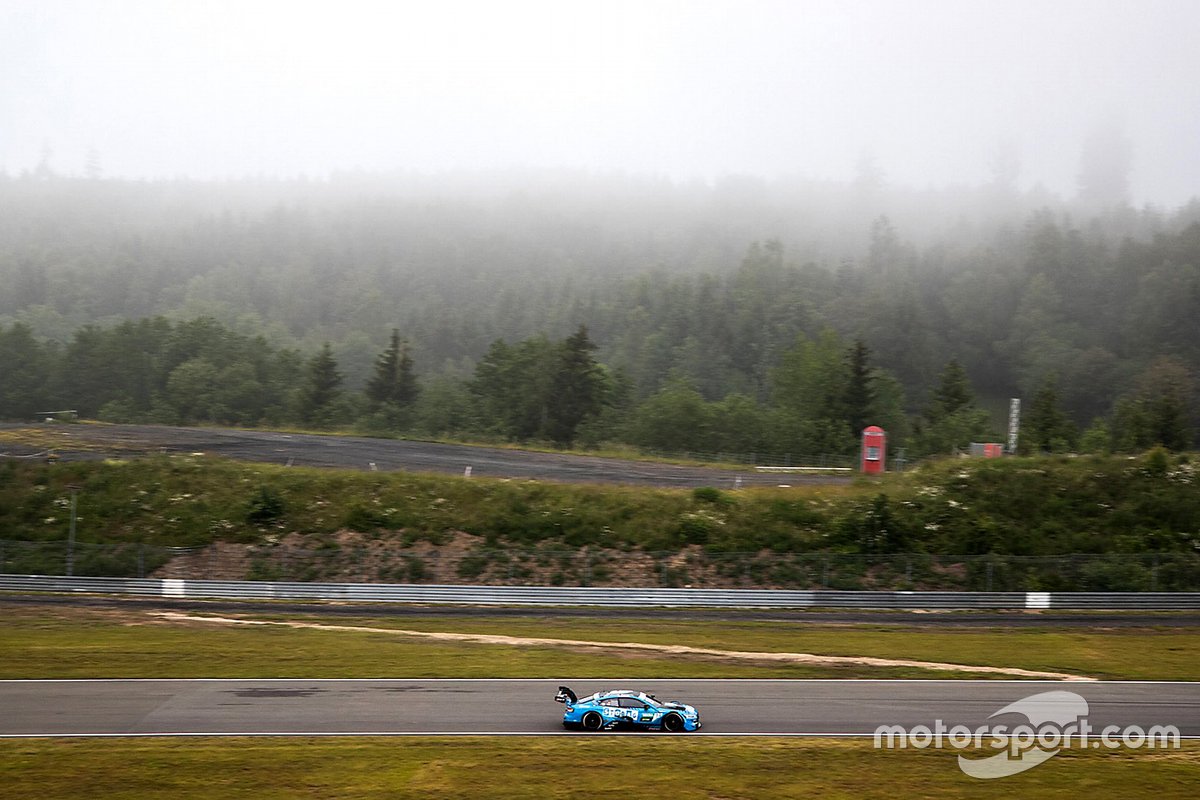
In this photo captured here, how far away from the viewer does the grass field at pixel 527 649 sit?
27.8 meters

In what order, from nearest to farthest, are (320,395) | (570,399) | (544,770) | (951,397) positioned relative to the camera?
(544,770), (570,399), (320,395), (951,397)

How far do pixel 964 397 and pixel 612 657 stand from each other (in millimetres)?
68460

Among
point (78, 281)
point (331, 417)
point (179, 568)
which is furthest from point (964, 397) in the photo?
point (78, 281)

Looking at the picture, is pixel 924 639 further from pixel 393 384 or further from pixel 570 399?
pixel 393 384

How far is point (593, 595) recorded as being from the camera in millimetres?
39500

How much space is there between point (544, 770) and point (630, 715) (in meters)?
3.20

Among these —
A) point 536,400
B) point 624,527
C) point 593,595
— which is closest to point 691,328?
point 536,400

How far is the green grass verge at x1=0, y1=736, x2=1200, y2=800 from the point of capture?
18.7 meters

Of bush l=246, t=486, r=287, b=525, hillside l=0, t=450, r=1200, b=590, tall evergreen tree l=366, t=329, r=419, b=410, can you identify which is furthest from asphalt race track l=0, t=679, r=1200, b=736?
tall evergreen tree l=366, t=329, r=419, b=410

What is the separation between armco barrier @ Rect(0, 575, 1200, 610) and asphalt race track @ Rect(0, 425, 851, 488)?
13153mm

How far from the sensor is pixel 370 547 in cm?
4369

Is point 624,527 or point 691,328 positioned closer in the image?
point 624,527

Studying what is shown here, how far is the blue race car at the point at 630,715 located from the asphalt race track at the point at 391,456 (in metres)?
29.7

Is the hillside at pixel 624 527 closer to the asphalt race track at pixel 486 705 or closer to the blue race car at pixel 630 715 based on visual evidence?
the asphalt race track at pixel 486 705
